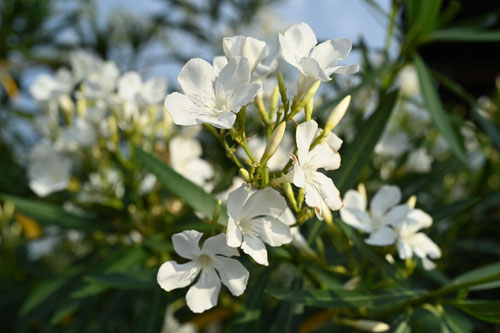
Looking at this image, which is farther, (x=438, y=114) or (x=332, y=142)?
(x=438, y=114)

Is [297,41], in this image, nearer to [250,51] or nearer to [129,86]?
[250,51]

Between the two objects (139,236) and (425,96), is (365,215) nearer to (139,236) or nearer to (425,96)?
(425,96)

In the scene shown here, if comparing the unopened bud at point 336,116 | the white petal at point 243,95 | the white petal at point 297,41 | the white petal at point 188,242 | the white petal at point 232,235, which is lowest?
the white petal at point 188,242

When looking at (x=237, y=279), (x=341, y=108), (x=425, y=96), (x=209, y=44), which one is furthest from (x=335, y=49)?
(x=209, y=44)

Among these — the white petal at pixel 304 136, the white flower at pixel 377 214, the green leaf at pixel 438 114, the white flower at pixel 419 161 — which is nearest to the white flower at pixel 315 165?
the white petal at pixel 304 136

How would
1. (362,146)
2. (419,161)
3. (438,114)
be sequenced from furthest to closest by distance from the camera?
(419,161) < (438,114) < (362,146)

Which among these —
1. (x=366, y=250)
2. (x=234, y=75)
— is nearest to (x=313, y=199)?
(x=234, y=75)

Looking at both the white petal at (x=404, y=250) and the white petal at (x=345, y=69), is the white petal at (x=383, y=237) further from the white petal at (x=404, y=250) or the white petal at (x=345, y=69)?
the white petal at (x=345, y=69)

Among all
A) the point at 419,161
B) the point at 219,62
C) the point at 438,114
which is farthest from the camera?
the point at 419,161
